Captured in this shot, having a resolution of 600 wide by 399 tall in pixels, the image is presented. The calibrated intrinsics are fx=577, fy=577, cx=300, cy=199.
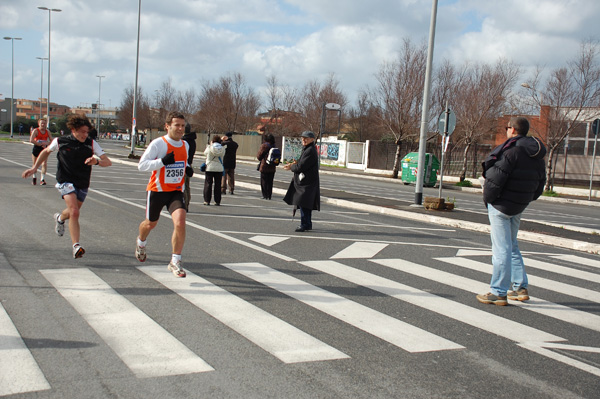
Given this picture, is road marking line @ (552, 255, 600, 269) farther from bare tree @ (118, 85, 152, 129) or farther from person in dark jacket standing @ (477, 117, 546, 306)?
bare tree @ (118, 85, 152, 129)

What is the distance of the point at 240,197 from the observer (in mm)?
16141

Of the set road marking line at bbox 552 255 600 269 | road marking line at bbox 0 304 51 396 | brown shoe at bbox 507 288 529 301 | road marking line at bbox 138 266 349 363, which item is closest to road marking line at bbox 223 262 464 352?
road marking line at bbox 138 266 349 363

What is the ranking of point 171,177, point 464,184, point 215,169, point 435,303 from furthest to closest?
point 464,184 < point 215,169 < point 171,177 < point 435,303

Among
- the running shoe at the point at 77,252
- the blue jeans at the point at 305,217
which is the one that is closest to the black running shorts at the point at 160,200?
the running shoe at the point at 77,252

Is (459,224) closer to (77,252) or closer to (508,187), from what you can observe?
(508,187)

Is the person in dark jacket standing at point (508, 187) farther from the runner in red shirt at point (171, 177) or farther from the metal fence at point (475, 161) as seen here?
the metal fence at point (475, 161)

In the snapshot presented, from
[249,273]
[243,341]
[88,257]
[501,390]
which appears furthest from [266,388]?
[88,257]

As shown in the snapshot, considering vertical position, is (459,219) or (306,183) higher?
(306,183)

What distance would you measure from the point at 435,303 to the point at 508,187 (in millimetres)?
1383

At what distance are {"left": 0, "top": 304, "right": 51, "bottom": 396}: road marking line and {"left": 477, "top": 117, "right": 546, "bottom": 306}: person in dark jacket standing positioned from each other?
168 inches

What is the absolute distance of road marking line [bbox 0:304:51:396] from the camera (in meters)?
3.51

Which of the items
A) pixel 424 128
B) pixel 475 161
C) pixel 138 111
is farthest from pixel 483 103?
pixel 138 111

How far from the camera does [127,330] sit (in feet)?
15.1

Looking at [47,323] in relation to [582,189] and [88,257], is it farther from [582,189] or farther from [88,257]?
[582,189]
